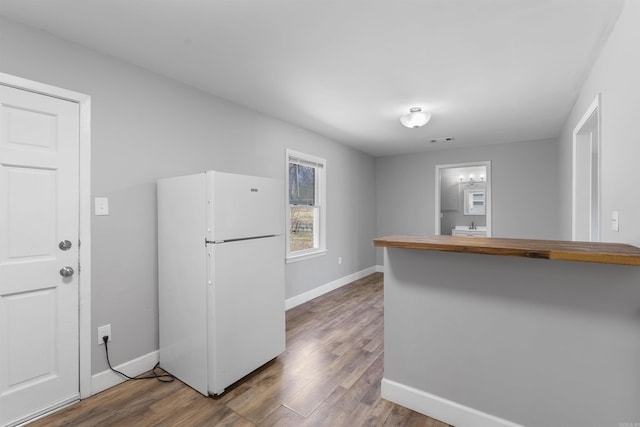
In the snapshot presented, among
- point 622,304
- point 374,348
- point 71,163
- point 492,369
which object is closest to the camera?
point 622,304

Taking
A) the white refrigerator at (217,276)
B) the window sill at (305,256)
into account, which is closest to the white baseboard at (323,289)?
the window sill at (305,256)

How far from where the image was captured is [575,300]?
1.41 metres

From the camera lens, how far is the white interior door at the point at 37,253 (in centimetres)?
173

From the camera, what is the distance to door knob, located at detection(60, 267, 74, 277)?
1915 mm

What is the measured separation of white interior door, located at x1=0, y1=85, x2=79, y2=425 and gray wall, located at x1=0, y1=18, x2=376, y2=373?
0.45 feet

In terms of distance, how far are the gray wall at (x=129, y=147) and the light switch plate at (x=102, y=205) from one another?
1.3 inches

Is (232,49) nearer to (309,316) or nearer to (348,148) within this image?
(309,316)

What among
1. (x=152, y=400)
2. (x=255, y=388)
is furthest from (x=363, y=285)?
(x=152, y=400)

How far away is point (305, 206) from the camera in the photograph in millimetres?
4152

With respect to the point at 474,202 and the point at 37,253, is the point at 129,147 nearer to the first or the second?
the point at 37,253

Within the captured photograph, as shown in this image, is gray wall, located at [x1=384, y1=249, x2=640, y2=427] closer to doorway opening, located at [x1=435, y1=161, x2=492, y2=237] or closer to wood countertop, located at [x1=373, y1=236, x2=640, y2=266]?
wood countertop, located at [x1=373, y1=236, x2=640, y2=266]

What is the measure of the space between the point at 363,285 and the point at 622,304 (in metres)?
3.79

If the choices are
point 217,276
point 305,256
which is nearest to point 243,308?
point 217,276

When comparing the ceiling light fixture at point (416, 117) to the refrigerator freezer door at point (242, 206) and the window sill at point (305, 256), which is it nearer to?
the refrigerator freezer door at point (242, 206)
